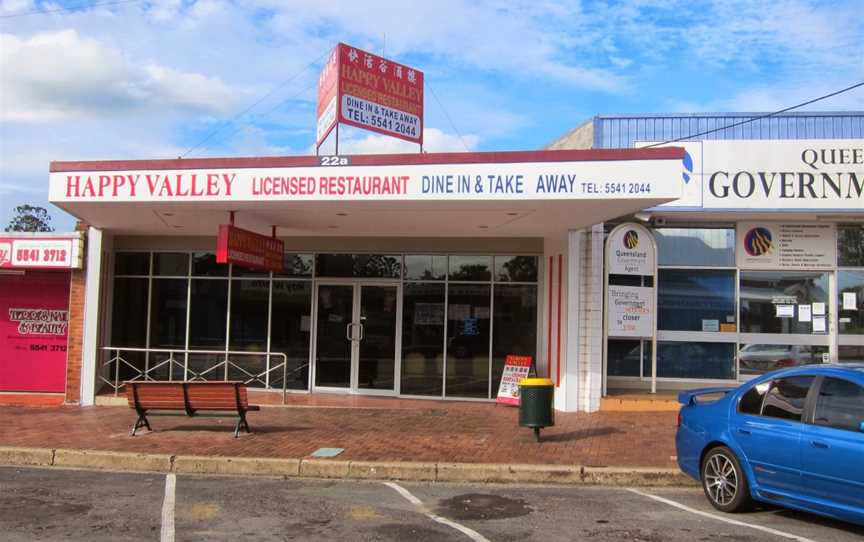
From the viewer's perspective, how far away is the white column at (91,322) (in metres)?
14.0

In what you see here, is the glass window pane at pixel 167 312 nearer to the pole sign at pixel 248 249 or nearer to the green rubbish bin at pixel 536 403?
the pole sign at pixel 248 249

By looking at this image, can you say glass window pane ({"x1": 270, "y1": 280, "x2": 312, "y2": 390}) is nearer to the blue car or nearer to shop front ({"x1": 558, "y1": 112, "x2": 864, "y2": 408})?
shop front ({"x1": 558, "y1": 112, "x2": 864, "y2": 408})

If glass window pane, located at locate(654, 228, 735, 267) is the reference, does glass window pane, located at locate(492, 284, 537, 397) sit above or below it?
below

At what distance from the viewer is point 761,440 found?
6555 mm

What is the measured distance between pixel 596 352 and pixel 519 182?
3.93m

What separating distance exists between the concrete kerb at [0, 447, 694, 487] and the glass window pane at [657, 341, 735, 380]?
5.48 meters

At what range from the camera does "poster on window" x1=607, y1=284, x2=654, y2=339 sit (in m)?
13.2

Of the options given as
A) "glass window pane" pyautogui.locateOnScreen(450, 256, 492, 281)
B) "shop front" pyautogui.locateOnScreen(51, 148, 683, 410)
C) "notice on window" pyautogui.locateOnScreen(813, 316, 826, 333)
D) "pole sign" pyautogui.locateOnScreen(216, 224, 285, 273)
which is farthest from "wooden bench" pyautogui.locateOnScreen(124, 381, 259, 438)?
"notice on window" pyautogui.locateOnScreen(813, 316, 826, 333)

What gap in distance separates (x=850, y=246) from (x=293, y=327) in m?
10.8

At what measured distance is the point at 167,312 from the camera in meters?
15.8

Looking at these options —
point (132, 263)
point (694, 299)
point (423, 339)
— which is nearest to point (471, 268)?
point (423, 339)

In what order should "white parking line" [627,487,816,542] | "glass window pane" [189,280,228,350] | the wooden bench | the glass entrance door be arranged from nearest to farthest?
"white parking line" [627,487,816,542] < the wooden bench < the glass entrance door < "glass window pane" [189,280,228,350]

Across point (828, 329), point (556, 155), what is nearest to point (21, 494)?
point (556, 155)

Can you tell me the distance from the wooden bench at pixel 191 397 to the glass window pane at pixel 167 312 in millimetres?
5209
